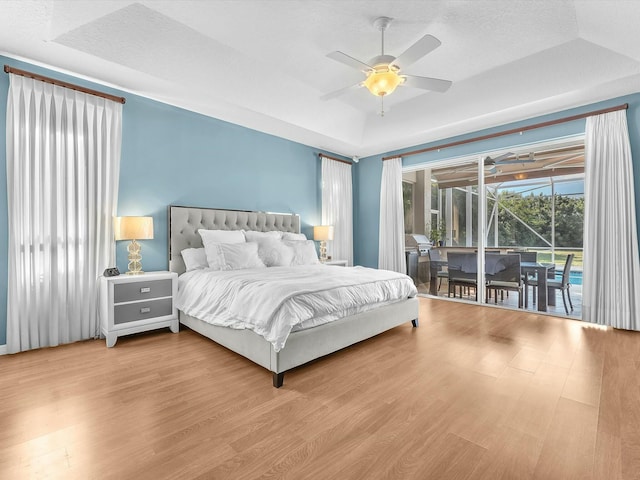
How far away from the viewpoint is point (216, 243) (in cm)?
380

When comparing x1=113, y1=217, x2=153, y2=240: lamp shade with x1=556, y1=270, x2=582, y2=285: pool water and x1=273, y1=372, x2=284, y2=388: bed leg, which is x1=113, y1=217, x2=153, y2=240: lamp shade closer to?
x1=273, y1=372, x2=284, y2=388: bed leg

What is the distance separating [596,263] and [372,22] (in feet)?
12.2

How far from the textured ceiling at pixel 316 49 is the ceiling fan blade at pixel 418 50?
502 millimetres

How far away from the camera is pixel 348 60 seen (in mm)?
2529

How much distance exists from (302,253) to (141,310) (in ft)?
6.74

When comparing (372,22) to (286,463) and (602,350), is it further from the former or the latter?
(602,350)

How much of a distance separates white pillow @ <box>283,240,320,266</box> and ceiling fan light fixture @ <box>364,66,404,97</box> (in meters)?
2.36

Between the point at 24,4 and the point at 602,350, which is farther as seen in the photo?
the point at 602,350

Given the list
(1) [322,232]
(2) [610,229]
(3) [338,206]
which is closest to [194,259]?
(1) [322,232]

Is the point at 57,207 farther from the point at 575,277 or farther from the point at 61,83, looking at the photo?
the point at 575,277

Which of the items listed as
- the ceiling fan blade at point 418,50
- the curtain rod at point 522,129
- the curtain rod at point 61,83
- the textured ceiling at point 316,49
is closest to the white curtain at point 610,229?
the curtain rod at point 522,129

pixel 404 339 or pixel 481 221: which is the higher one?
pixel 481 221

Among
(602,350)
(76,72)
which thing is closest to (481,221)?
(602,350)

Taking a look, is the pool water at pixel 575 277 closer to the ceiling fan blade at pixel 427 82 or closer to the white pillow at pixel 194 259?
the ceiling fan blade at pixel 427 82
